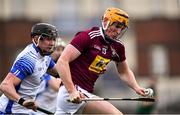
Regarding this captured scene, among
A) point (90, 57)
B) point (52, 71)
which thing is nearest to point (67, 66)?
point (90, 57)

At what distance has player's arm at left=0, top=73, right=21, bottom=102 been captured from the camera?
10.9 meters

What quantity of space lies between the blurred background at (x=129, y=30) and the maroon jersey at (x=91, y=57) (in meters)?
37.3

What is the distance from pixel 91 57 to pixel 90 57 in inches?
0.5

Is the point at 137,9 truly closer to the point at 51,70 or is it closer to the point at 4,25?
the point at 4,25

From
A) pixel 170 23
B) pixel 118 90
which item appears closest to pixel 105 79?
pixel 118 90

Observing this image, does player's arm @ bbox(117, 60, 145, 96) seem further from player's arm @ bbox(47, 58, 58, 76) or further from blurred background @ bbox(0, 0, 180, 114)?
blurred background @ bbox(0, 0, 180, 114)

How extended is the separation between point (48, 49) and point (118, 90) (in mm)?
37795

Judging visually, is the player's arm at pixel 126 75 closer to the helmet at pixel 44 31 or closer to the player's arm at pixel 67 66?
the player's arm at pixel 67 66

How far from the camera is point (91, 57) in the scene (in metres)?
11.5

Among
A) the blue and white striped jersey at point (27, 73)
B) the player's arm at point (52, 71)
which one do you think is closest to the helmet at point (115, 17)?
the blue and white striped jersey at point (27, 73)

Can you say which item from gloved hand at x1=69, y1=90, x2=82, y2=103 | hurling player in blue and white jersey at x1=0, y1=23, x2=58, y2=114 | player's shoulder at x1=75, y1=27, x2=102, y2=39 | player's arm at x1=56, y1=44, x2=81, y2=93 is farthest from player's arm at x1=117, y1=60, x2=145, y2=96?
gloved hand at x1=69, y1=90, x2=82, y2=103

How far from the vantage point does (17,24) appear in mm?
50125

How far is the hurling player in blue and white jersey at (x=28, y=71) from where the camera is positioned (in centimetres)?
1108

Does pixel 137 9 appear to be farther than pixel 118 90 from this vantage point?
Yes
